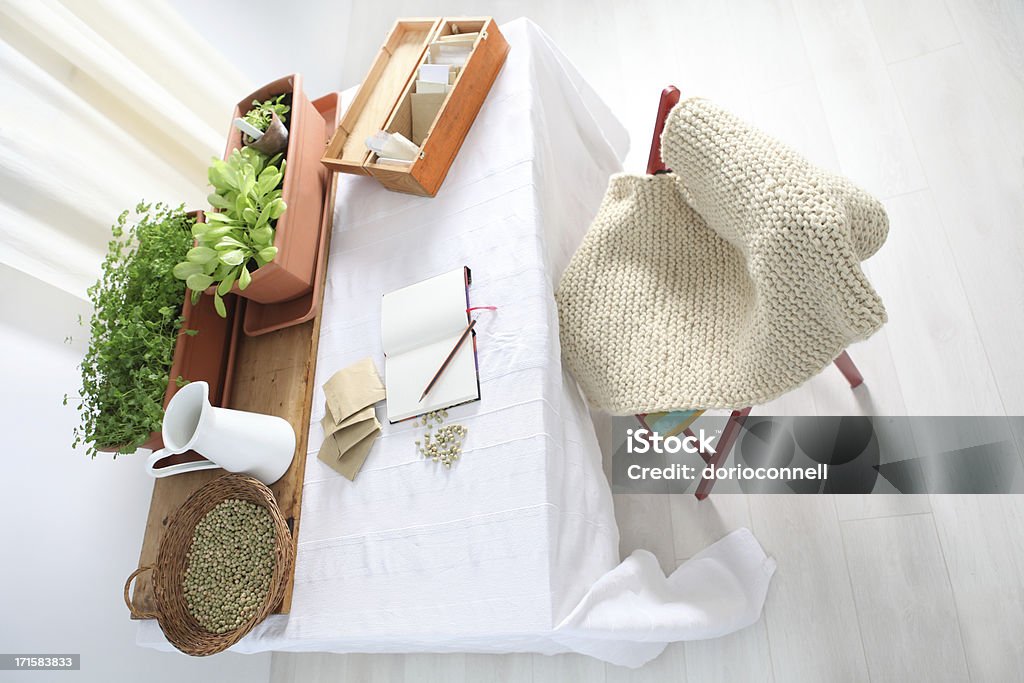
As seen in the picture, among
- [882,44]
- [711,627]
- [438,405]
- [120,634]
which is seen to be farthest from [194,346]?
[882,44]

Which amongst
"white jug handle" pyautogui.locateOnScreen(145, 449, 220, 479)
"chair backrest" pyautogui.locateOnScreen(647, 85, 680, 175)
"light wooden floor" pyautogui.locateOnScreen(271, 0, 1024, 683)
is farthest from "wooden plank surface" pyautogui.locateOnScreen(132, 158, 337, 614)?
"light wooden floor" pyautogui.locateOnScreen(271, 0, 1024, 683)

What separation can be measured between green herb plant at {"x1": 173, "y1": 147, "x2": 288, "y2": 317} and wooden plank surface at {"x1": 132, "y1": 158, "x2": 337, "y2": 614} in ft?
0.50

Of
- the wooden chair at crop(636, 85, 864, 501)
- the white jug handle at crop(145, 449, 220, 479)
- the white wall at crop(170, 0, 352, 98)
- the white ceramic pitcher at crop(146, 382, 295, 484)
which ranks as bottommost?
the white jug handle at crop(145, 449, 220, 479)

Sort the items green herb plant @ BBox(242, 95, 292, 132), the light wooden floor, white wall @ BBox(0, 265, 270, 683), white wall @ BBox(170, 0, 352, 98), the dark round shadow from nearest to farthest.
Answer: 1. white wall @ BBox(0, 265, 270, 683)
2. green herb plant @ BBox(242, 95, 292, 132)
3. the light wooden floor
4. the dark round shadow
5. white wall @ BBox(170, 0, 352, 98)

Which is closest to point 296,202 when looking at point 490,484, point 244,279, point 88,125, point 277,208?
point 277,208

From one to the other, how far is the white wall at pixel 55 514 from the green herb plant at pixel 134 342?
191mm

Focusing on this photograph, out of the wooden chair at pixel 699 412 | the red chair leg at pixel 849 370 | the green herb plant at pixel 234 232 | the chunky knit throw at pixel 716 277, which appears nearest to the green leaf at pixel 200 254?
the green herb plant at pixel 234 232

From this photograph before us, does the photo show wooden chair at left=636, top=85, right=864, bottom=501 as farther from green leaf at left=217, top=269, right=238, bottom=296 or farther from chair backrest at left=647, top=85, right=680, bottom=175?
green leaf at left=217, top=269, right=238, bottom=296

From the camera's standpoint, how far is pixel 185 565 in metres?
0.92

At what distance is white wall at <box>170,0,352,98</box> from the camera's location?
1.64 meters

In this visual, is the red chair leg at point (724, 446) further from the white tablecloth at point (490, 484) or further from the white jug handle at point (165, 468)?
the white jug handle at point (165, 468)

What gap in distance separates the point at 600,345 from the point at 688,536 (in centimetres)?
64

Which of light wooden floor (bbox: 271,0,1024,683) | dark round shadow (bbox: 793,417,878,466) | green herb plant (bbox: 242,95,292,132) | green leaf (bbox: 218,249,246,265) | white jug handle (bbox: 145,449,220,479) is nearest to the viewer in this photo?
white jug handle (bbox: 145,449,220,479)

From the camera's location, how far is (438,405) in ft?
3.06
